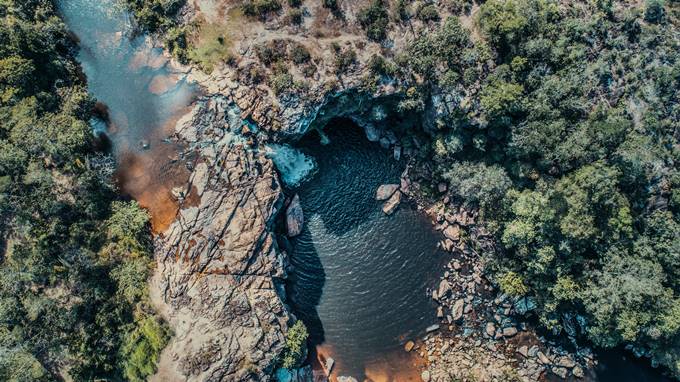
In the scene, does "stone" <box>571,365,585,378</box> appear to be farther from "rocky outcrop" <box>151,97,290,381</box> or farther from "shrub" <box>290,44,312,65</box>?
"shrub" <box>290,44,312,65</box>

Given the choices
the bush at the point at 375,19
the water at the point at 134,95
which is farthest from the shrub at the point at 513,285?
the water at the point at 134,95

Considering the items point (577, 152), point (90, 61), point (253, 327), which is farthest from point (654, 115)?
point (90, 61)

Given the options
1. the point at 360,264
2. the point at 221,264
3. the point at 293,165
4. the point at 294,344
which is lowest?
the point at 294,344

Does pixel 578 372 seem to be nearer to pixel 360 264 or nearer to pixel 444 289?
pixel 444 289

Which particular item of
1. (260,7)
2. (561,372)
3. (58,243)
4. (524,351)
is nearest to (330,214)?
(260,7)

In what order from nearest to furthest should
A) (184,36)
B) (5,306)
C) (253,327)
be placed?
(5,306), (253,327), (184,36)

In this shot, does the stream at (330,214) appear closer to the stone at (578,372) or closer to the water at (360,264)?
the water at (360,264)

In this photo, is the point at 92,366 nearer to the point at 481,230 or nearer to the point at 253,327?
the point at 253,327
